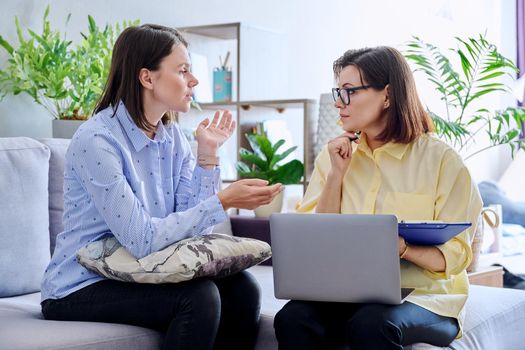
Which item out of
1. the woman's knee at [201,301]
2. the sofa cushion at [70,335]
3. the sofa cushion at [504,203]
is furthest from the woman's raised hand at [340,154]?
the sofa cushion at [504,203]

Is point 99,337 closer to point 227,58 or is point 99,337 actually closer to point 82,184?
point 82,184

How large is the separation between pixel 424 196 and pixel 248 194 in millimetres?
441

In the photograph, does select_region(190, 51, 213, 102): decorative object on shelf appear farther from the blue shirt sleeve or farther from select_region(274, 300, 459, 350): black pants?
select_region(274, 300, 459, 350): black pants

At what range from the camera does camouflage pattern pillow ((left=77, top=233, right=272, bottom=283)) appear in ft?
5.70

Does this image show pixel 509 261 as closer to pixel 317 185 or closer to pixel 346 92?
pixel 317 185

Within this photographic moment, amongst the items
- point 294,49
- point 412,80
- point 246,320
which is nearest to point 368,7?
point 294,49

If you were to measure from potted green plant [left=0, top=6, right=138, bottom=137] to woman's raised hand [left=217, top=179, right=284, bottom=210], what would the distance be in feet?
3.68

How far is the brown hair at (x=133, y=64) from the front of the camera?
1976mm

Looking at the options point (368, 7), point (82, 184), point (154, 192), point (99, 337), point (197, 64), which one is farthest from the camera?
point (368, 7)

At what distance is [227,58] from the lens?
147 inches

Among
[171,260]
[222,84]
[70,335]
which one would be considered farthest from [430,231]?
[222,84]

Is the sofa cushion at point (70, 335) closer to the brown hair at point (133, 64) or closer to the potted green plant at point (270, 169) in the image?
the brown hair at point (133, 64)

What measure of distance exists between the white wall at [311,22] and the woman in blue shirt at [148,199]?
1115 millimetres

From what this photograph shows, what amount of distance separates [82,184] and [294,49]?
8.79ft
